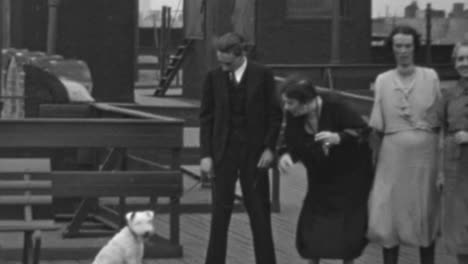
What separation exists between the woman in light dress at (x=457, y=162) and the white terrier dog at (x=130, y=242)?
1940mm

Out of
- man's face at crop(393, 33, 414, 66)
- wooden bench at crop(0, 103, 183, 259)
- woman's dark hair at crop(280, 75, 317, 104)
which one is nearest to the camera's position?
woman's dark hair at crop(280, 75, 317, 104)

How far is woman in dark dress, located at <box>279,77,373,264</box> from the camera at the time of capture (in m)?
10.7

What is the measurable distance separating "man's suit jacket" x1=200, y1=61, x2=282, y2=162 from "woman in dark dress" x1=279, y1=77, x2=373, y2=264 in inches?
39.7

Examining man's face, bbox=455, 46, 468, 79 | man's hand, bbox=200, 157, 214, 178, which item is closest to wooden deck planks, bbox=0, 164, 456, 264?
man's hand, bbox=200, 157, 214, 178

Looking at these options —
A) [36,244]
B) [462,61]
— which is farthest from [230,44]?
[36,244]

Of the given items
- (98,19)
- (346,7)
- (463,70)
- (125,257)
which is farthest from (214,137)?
(346,7)

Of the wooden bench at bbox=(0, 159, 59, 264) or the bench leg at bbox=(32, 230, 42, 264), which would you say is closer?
the bench leg at bbox=(32, 230, 42, 264)

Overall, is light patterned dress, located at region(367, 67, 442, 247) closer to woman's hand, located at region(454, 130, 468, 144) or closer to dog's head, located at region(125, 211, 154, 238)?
woman's hand, located at region(454, 130, 468, 144)

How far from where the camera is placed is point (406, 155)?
10984mm

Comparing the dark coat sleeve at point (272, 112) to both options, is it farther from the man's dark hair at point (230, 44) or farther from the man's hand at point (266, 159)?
the man's dark hair at point (230, 44)

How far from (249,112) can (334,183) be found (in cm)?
128

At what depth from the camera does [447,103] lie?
10883 mm

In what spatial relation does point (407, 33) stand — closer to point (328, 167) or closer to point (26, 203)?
point (328, 167)

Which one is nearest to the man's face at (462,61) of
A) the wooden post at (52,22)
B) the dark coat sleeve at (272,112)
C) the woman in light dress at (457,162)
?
the woman in light dress at (457,162)
